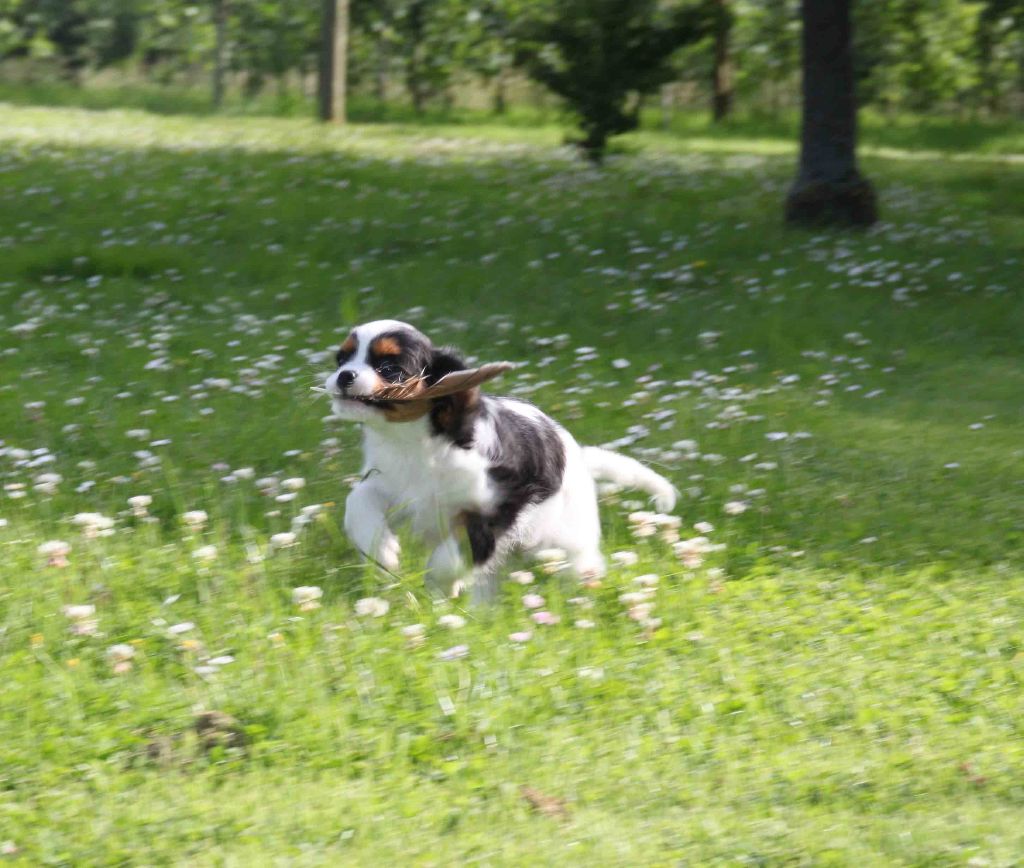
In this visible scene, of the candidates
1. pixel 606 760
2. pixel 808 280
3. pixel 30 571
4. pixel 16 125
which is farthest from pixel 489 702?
pixel 16 125

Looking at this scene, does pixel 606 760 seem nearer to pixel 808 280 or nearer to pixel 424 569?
pixel 424 569

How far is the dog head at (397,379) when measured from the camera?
494 centimetres

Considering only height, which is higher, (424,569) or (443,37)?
(443,37)

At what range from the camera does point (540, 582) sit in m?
5.56

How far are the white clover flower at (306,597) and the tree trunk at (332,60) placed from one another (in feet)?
65.5

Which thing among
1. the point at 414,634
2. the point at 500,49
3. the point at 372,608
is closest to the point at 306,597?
the point at 372,608

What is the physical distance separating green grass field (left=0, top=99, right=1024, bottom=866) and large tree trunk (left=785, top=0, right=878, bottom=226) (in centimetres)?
88

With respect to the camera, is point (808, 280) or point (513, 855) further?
point (808, 280)

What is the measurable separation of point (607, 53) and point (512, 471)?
526 inches

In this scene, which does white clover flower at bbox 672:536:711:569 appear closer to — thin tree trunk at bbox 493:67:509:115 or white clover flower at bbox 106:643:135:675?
white clover flower at bbox 106:643:135:675

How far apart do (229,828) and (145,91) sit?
3588 centimetres

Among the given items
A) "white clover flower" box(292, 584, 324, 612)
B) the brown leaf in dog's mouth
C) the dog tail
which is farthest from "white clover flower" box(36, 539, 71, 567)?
the dog tail

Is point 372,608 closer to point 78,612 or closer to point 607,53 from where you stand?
point 78,612

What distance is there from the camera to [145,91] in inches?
1455
